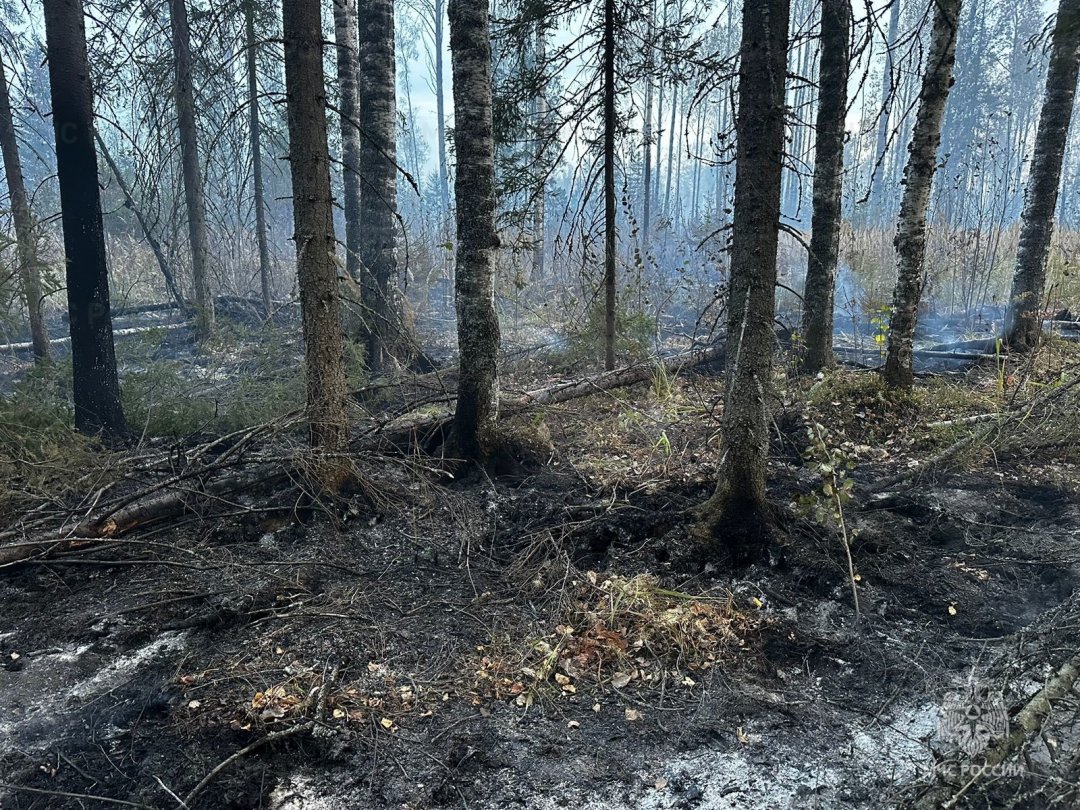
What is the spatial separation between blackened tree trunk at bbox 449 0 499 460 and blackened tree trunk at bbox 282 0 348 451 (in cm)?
113

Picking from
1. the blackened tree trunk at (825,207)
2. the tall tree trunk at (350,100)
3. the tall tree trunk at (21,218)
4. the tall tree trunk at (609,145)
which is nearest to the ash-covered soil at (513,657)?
the blackened tree trunk at (825,207)

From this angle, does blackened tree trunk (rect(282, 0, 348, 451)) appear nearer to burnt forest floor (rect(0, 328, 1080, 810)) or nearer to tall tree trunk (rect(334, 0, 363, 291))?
burnt forest floor (rect(0, 328, 1080, 810))

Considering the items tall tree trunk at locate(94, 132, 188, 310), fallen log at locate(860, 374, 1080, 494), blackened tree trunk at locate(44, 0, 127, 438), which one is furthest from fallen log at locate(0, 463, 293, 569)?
fallen log at locate(860, 374, 1080, 494)

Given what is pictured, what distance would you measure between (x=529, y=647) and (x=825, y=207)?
7083mm

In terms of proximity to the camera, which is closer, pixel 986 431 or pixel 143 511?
pixel 143 511

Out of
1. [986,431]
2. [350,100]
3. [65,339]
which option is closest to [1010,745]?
[986,431]

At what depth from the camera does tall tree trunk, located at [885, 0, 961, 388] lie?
6.87 metres

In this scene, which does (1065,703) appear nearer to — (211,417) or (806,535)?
(806,535)

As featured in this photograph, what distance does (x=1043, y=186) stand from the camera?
352 inches

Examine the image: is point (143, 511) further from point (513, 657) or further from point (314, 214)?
point (513, 657)

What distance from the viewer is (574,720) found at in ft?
10.2

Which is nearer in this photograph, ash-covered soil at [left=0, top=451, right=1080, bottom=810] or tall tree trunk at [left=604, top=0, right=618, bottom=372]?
ash-covered soil at [left=0, top=451, right=1080, bottom=810]

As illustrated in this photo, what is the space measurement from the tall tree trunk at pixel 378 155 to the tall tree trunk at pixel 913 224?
251 inches

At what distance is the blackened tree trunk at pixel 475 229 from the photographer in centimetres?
560
